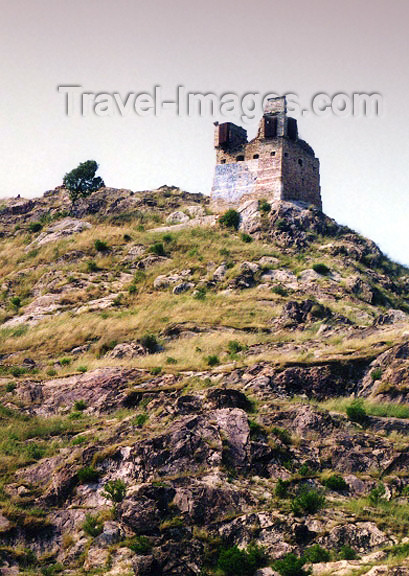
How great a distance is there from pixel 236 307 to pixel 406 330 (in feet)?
44.2

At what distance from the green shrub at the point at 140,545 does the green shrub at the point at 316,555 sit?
465 centimetres

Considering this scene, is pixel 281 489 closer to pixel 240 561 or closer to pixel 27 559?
pixel 240 561

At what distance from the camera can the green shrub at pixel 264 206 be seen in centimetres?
5800

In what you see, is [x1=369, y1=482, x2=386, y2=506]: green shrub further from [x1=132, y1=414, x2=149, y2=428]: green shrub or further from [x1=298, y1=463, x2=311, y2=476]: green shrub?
[x1=132, y1=414, x2=149, y2=428]: green shrub

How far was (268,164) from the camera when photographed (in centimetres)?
5953

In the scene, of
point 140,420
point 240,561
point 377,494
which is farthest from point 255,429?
point 240,561

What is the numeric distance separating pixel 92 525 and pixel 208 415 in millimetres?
6114

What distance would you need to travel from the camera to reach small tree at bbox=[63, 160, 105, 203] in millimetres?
80562

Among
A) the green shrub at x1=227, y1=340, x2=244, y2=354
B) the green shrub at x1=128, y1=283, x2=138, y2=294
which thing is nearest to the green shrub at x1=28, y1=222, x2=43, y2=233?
the green shrub at x1=128, y1=283, x2=138, y2=294

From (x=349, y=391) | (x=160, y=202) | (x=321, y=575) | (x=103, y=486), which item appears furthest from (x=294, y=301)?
(x=160, y=202)

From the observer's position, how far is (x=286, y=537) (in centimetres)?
2175

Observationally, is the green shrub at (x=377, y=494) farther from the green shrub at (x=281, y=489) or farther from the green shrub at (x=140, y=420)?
the green shrub at (x=140, y=420)

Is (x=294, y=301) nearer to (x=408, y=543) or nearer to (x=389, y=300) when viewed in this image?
(x=389, y=300)

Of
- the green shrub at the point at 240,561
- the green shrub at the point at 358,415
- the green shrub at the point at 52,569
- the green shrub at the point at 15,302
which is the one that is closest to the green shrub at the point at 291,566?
the green shrub at the point at 240,561
